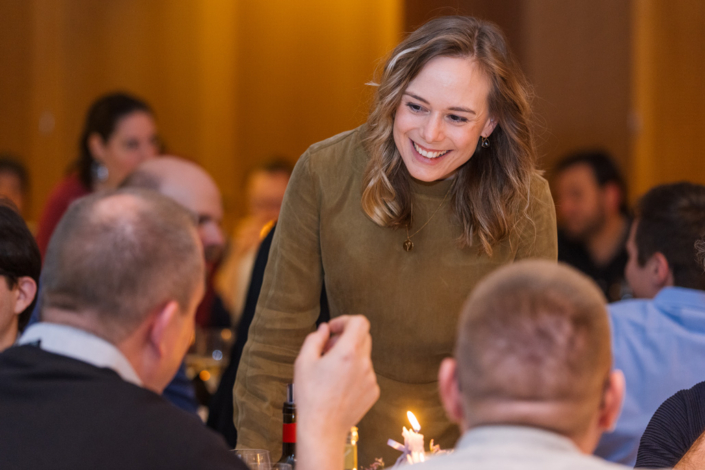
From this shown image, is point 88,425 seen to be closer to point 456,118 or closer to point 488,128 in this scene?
point 456,118

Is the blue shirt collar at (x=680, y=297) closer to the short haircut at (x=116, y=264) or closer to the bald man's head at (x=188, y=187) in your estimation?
the bald man's head at (x=188, y=187)

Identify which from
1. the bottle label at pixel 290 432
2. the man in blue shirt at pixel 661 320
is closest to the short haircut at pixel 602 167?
the man in blue shirt at pixel 661 320

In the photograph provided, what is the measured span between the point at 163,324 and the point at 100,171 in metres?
2.70

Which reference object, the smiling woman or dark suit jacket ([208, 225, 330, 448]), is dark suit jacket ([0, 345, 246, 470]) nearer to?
the smiling woman

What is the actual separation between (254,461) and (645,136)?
4105 millimetres

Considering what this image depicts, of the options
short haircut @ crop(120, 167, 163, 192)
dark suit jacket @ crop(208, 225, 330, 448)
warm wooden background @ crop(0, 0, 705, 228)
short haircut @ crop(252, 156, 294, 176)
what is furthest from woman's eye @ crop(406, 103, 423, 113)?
warm wooden background @ crop(0, 0, 705, 228)

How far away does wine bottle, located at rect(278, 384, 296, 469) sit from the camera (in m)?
1.33

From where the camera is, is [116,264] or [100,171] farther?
[100,171]

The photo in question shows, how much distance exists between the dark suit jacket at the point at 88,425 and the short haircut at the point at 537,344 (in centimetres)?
35

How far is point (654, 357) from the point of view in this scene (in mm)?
2125

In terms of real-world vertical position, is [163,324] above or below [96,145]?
above

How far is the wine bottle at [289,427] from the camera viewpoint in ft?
4.36

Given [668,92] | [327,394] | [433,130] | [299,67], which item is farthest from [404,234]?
[299,67]

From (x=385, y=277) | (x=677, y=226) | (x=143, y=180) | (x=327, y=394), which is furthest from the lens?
(x=143, y=180)
